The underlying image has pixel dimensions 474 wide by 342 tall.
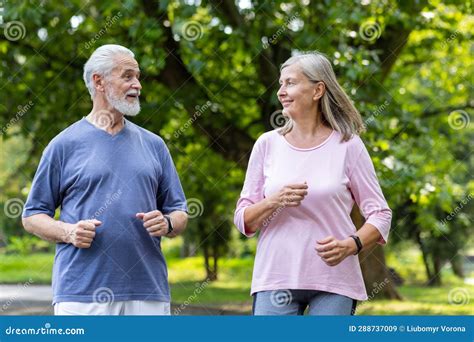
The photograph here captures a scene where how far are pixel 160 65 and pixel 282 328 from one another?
17.3ft

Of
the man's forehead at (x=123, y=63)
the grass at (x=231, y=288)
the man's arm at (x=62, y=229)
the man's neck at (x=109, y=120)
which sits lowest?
the grass at (x=231, y=288)

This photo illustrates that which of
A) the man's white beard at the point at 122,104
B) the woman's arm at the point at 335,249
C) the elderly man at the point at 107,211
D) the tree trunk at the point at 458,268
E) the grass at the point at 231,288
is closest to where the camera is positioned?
the woman's arm at the point at 335,249

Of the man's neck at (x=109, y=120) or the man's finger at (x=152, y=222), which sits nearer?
the man's finger at (x=152, y=222)

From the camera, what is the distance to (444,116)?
14148mm

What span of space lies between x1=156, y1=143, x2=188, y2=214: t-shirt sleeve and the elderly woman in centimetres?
36

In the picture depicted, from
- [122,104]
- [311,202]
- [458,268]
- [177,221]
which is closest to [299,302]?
[311,202]

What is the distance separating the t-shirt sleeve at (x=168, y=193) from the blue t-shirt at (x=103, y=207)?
0.07 meters

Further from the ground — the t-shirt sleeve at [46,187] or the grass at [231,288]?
the t-shirt sleeve at [46,187]

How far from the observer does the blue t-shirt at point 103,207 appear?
11.3ft

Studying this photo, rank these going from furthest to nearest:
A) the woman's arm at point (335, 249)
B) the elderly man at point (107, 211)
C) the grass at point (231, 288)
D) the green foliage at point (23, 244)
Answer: the green foliage at point (23, 244), the grass at point (231, 288), the elderly man at point (107, 211), the woman's arm at point (335, 249)

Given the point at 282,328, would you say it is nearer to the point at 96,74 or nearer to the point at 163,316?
Result: the point at 163,316

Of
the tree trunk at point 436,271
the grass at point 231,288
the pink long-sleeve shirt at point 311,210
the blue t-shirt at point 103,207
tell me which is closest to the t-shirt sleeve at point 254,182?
the pink long-sleeve shirt at point 311,210

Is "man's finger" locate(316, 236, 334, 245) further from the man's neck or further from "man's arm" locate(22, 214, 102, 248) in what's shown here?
the man's neck

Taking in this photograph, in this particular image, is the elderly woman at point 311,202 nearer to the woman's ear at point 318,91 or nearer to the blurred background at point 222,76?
the woman's ear at point 318,91
